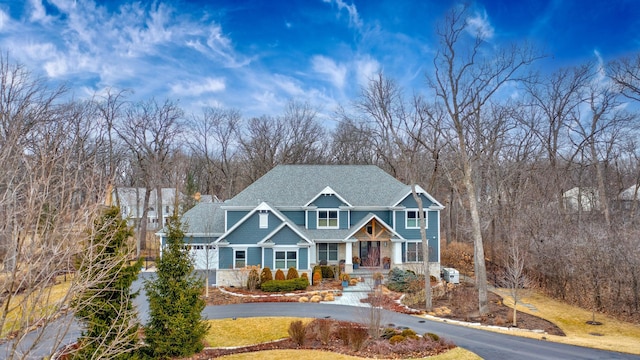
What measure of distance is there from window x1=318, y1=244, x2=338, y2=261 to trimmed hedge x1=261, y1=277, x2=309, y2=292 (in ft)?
16.9

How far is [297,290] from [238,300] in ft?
13.0

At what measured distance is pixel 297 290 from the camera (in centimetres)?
2569

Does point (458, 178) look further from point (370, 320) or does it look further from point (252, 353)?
point (252, 353)

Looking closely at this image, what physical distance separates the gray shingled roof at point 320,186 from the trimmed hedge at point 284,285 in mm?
7096

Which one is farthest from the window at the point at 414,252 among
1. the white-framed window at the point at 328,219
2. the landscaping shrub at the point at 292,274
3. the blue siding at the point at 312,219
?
the landscaping shrub at the point at 292,274

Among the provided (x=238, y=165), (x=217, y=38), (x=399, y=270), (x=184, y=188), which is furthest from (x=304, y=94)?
(x=399, y=270)

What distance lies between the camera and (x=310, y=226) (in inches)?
1244

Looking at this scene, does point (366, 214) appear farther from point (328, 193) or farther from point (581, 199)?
point (581, 199)

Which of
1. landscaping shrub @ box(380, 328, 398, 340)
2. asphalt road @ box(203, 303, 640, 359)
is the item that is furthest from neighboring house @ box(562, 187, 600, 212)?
landscaping shrub @ box(380, 328, 398, 340)

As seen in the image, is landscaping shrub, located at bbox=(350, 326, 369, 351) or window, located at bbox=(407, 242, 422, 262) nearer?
landscaping shrub, located at bbox=(350, 326, 369, 351)

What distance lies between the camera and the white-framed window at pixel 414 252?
3102 centimetres

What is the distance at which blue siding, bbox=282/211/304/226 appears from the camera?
31.8 m

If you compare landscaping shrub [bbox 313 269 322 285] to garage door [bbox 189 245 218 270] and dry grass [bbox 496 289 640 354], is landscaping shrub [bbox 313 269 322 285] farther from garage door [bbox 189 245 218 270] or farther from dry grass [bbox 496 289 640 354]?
dry grass [bbox 496 289 640 354]

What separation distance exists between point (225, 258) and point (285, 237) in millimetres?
4577
